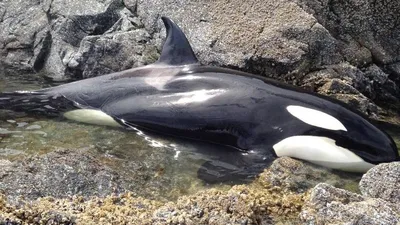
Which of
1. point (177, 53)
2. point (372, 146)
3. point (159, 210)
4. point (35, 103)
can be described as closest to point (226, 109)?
point (177, 53)

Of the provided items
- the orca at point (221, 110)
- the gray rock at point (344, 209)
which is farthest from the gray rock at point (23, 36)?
the gray rock at point (344, 209)

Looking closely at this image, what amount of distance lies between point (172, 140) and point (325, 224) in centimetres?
327

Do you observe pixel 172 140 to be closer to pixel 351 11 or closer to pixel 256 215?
pixel 256 215

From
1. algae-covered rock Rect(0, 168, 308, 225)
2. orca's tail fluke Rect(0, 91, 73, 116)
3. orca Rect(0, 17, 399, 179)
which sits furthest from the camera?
orca's tail fluke Rect(0, 91, 73, 116)

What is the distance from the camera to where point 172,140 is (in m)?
7.04

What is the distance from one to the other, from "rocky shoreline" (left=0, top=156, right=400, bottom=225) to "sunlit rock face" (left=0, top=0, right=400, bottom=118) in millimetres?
4027

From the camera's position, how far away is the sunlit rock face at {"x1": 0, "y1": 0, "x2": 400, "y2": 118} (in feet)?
29.5

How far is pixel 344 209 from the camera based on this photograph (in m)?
4.11

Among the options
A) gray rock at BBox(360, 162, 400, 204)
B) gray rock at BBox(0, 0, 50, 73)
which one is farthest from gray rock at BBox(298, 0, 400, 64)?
gray rock at BBox(0, 0, 50, 73)

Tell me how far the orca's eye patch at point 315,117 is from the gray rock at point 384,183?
1707 millimetres

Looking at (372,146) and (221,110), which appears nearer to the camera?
(372,146)

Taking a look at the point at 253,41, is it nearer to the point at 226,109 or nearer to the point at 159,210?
the point at 226,109

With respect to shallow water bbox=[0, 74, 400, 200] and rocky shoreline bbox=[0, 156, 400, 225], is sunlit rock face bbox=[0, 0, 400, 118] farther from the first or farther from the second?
rocky shoreline bbox=[0, 156, 400, 225]

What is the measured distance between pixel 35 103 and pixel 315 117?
4.11 metres
